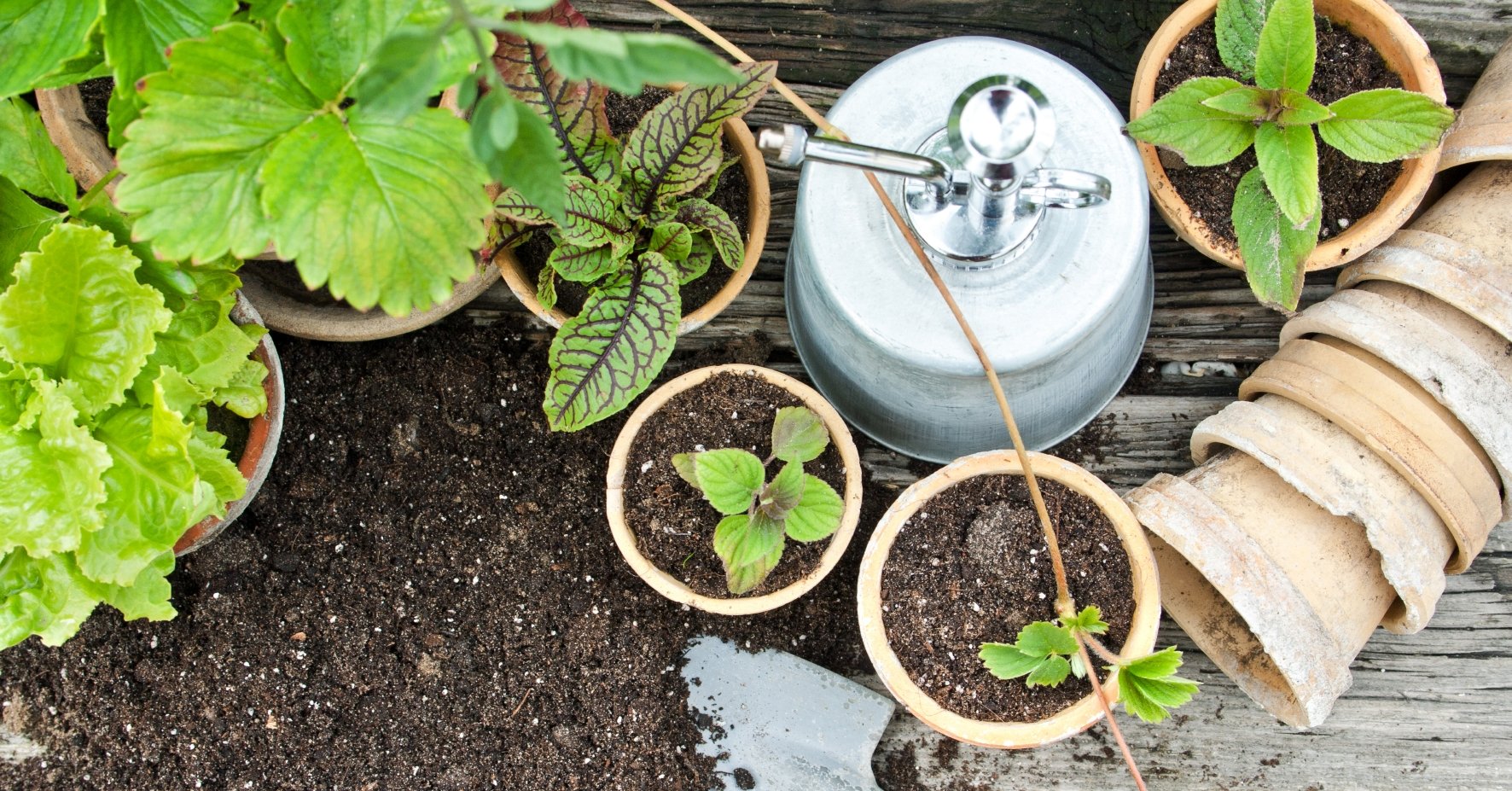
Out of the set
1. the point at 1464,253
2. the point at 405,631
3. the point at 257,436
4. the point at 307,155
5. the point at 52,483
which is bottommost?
the point at 405,631

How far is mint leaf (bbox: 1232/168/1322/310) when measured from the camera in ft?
4.17

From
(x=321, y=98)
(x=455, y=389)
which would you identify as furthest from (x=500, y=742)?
(x=321, y=98)

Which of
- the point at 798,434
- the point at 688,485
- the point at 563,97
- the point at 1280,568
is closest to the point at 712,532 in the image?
the point at 688,485

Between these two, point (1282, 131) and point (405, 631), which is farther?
point (405, 631)

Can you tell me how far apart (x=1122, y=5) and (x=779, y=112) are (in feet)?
1.43

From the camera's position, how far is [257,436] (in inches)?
53.4

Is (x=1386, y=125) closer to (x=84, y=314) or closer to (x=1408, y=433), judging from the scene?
(x=1408, y=433)

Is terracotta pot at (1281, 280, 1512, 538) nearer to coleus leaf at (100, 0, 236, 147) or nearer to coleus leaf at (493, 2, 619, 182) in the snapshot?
coleus leaf at (493, 2, 619, 182)

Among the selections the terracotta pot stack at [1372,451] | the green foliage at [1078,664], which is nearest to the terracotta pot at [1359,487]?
the terracotta pot stack at [1372,451]

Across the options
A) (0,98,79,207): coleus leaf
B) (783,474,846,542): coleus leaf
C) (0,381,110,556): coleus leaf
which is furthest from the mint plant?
(0,98,79,207): coleus leaf

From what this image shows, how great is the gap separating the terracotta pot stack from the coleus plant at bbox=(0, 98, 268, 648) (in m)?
0.96

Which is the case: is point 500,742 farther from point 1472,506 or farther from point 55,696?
point 1472,506

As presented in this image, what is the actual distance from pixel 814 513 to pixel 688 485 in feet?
0.60

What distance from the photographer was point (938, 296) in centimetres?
126
